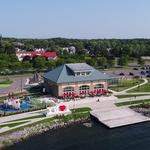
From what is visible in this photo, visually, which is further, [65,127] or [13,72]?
[13,72]

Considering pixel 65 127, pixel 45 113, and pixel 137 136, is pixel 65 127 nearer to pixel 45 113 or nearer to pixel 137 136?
pixel 45 113

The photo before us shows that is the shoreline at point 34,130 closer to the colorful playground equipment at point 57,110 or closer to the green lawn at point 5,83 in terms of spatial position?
the colorful playground equipment at point 57,110

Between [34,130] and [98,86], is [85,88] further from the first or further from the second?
[34,130]

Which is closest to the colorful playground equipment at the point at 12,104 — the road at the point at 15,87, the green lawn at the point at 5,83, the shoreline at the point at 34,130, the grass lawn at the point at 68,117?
the grass lawn at the point at 68,117

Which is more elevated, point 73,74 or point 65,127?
point 73,74

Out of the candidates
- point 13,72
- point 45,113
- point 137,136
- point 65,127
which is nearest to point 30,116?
point 45,113

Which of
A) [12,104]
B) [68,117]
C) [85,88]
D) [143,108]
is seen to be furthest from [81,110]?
[12,104]

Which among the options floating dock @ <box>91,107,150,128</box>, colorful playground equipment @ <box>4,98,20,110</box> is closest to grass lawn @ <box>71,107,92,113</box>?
floating dock @ <box>91,107,150,128</box>
